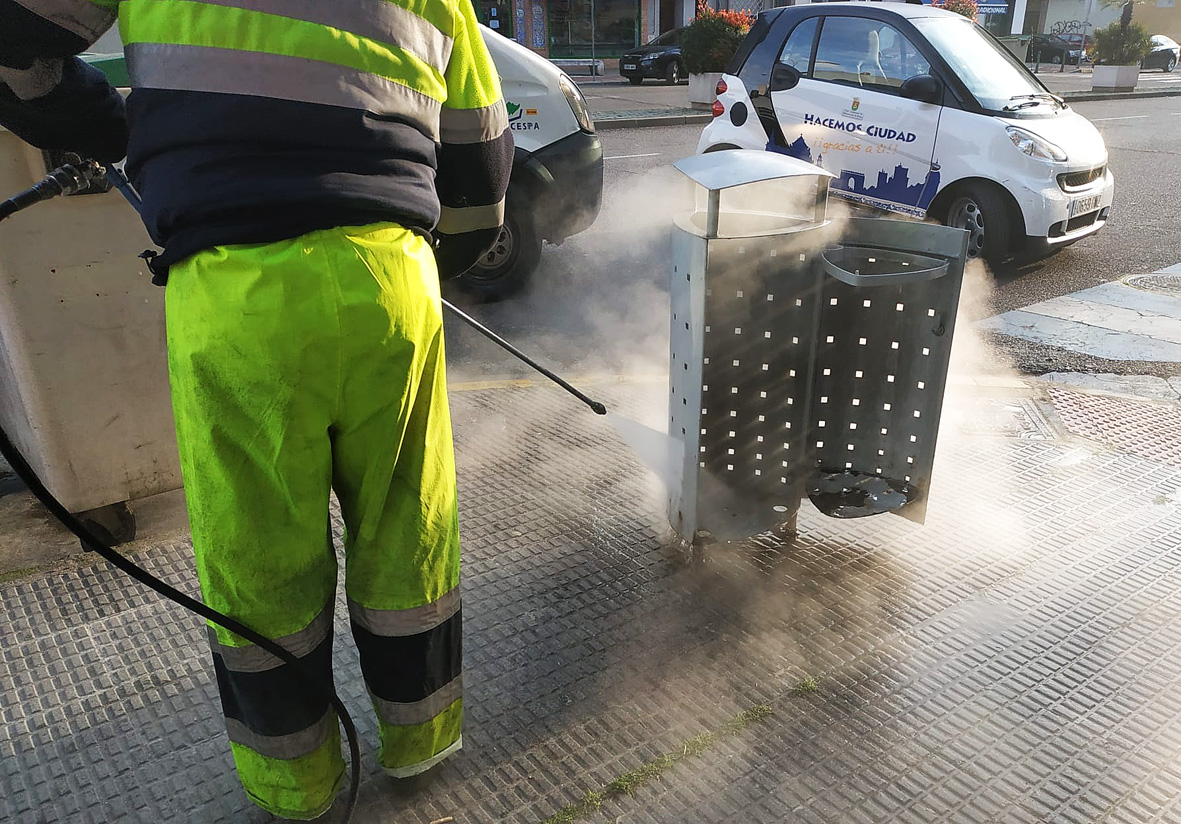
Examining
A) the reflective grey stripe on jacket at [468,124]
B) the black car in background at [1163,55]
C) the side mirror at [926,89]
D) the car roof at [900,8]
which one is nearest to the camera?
the reflective grey stripe on jacket at [468,124]

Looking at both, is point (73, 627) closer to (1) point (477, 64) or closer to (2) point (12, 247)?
(2) point (12, 247)

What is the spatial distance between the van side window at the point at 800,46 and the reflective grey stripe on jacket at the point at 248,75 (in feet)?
21.3

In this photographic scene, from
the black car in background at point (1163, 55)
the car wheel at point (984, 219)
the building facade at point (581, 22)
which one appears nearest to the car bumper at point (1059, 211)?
the car wheel at point (984, 219)

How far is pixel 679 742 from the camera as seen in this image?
7.38 ft

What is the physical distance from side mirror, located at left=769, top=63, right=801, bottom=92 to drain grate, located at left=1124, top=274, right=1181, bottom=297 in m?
2.86

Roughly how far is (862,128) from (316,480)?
6180 mm

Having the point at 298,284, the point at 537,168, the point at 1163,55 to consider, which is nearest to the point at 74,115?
the point at 298,284

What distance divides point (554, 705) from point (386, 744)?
0.49 meters

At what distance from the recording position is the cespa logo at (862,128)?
21.9 feet

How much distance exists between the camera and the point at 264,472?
65.7 inches

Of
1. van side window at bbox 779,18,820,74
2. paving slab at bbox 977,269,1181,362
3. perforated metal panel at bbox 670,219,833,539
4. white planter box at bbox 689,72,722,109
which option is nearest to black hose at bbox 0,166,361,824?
perforated metal panel at bbox 670,219,833,539

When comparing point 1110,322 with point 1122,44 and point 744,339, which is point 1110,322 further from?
point 1122,44

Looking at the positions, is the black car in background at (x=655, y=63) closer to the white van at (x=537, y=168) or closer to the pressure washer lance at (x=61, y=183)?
the white van at (x=537, y=168)

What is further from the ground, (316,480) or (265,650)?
(316,480)
